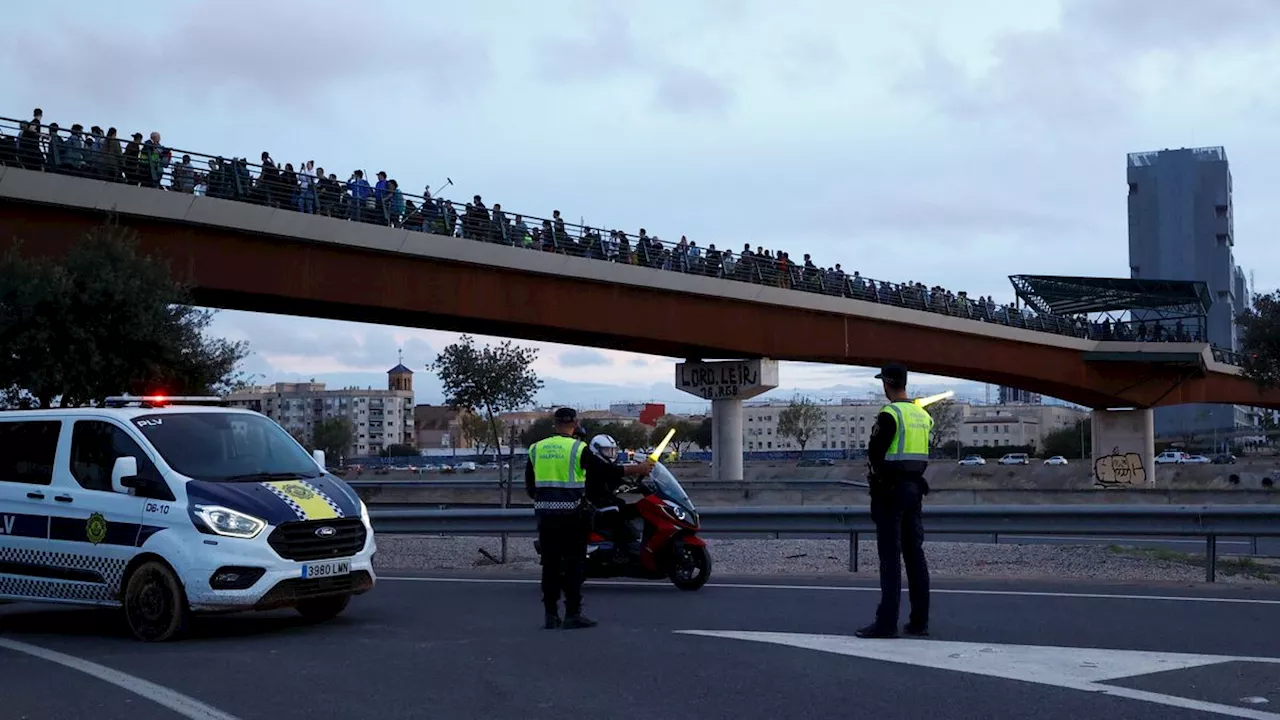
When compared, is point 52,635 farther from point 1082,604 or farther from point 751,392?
point 751,392

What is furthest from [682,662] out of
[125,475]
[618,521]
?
[618,521]

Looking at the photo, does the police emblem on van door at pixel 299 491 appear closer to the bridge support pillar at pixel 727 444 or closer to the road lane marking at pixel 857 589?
the road lane marking at pixel 857 589

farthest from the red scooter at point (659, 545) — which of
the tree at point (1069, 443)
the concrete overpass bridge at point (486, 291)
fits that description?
the tree at point (1069, 443)

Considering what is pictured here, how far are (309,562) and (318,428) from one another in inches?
4554

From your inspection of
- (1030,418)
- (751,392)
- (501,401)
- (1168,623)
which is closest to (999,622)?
(1168,623)

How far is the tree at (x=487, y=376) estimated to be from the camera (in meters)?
45.5

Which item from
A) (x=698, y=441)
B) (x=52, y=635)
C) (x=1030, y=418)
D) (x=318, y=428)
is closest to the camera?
(x=52, y=635)

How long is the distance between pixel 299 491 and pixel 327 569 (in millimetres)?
649

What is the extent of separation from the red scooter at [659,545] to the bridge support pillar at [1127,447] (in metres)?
53.1

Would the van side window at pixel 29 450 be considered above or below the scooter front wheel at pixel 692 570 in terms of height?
above

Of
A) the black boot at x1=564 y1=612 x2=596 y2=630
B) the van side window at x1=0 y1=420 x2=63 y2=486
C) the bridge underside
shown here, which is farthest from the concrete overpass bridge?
the black boot at x1=564 y1=612 x2=596 y2=630

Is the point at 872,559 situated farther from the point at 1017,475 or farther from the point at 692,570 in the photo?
the point at 1017,475

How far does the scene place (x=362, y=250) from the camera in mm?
31000

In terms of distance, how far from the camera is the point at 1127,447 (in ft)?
206
